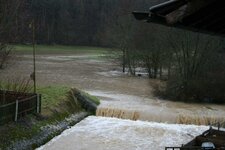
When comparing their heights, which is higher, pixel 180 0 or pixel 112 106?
pixel 180 0

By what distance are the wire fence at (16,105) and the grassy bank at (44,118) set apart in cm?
24

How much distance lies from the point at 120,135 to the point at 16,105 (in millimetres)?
4751

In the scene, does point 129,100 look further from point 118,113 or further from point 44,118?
point 44,118

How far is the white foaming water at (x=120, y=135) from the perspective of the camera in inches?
653

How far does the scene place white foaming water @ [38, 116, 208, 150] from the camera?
653 inches

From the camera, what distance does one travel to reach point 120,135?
18.3 meters

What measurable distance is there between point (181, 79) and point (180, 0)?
28563 mm

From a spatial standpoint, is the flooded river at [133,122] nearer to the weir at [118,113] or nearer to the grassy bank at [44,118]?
the weir at [118,113]

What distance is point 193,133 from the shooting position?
19328 mm

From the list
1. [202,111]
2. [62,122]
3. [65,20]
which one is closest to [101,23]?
[65,20]

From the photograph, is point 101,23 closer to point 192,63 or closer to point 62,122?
point 192,63

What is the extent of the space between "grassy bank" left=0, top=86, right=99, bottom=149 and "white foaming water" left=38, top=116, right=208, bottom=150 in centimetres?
74

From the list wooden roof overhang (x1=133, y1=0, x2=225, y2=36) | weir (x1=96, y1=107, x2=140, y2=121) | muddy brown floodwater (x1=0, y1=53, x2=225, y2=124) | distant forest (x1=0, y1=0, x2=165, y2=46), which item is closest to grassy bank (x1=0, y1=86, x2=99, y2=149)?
weir (x1=96, y1=107, x2=140, y2=121)

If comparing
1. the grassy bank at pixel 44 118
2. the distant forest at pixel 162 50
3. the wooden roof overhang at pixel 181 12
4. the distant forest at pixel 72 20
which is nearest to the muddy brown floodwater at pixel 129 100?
the distant forest at pixel 162 50
